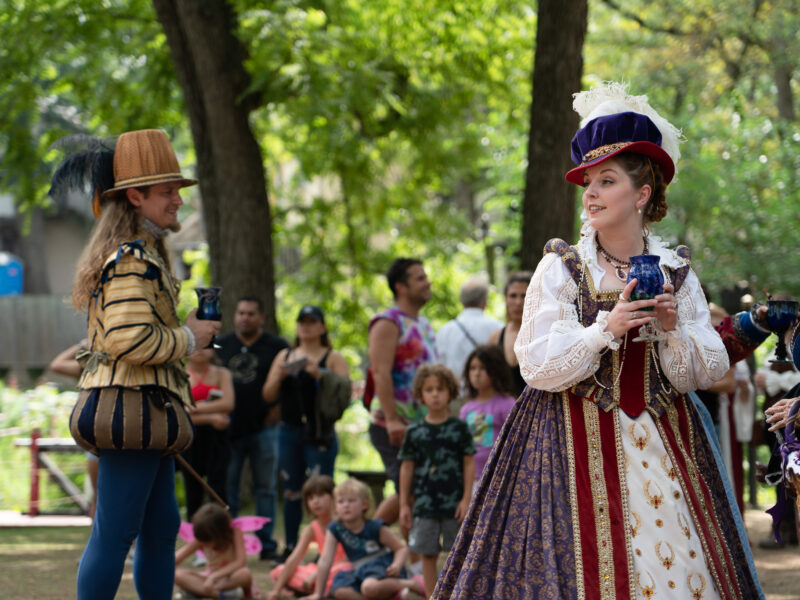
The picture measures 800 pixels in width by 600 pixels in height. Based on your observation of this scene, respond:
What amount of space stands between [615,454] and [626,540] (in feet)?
0.87

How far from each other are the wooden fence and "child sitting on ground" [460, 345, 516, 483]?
21590 mm

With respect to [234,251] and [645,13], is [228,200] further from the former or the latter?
[645,13]

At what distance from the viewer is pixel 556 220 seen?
25.9 feet

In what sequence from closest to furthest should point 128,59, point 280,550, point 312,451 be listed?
point 312,451
point 280,550
point 128,59

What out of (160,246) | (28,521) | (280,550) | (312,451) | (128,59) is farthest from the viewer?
(128,59)

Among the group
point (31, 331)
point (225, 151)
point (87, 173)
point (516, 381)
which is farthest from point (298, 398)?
point (31, 331)

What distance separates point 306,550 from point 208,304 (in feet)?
8.97

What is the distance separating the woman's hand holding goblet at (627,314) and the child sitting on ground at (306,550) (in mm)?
3536

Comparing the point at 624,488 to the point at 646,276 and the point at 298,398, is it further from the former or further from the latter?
the point at 298,398

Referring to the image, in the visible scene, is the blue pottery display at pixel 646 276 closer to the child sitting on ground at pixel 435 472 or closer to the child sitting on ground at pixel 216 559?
the child sitting on ground at pixel 435 472

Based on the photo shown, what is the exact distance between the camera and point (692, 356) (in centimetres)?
354

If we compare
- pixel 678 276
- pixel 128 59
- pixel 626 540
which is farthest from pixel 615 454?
pixel 128 59

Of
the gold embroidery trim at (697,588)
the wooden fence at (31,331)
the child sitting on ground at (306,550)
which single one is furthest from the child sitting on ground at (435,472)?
the wooden fence at (31,331)

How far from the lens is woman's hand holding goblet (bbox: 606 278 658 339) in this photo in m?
3.35
